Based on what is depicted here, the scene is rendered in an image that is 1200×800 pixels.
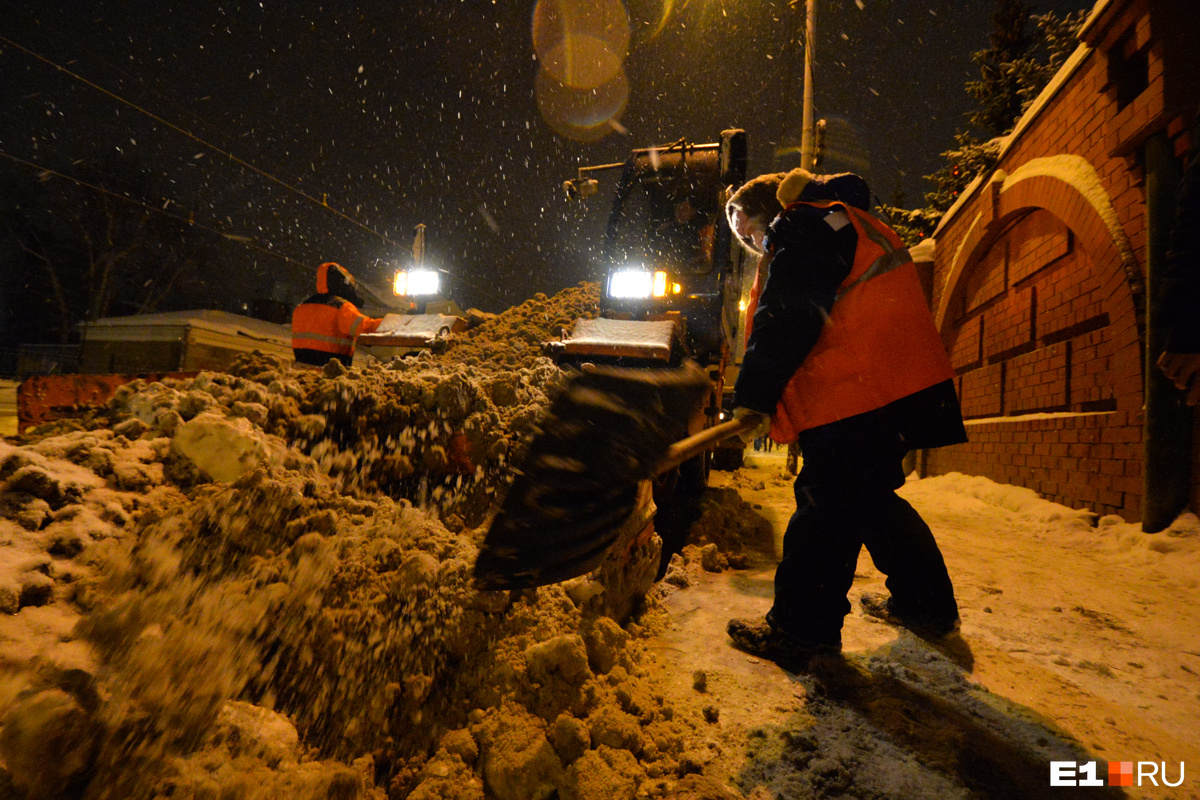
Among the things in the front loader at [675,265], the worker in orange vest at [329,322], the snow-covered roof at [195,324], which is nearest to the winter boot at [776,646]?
the front loader at [675,265]

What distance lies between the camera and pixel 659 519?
4008 millimetres

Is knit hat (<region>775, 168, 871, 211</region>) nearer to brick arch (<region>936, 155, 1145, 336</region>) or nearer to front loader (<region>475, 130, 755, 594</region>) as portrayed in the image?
front loader (<region>475, 130, 755, 594</region>)

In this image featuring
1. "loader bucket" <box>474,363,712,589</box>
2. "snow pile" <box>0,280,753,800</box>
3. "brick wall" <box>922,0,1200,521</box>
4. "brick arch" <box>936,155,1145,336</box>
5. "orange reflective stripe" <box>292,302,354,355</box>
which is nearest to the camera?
"snow pile" <box>0,280,753,800</box>

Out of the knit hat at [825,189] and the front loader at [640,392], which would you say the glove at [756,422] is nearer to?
the front loader at [640,392]

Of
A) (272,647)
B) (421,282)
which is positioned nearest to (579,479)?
(272,647)

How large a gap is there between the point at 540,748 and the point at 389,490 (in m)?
1.45

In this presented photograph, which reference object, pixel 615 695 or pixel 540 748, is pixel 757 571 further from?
pixel 540 748

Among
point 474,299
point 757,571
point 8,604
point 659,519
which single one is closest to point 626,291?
point 659,519

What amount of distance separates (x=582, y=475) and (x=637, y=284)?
3679mm

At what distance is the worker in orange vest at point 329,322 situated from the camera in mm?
5203

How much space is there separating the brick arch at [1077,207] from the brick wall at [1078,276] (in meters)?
0.01

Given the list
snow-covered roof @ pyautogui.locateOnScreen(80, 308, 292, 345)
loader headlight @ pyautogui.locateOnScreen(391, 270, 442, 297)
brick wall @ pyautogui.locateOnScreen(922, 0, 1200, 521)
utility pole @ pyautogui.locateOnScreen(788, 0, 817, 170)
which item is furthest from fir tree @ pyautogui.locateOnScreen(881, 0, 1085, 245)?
snow-covered roof @ pyautogui.locateOnScreen(80, 308, 292, 345)

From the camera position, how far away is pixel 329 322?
5203 millimetres

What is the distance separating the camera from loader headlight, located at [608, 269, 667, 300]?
492 cm
